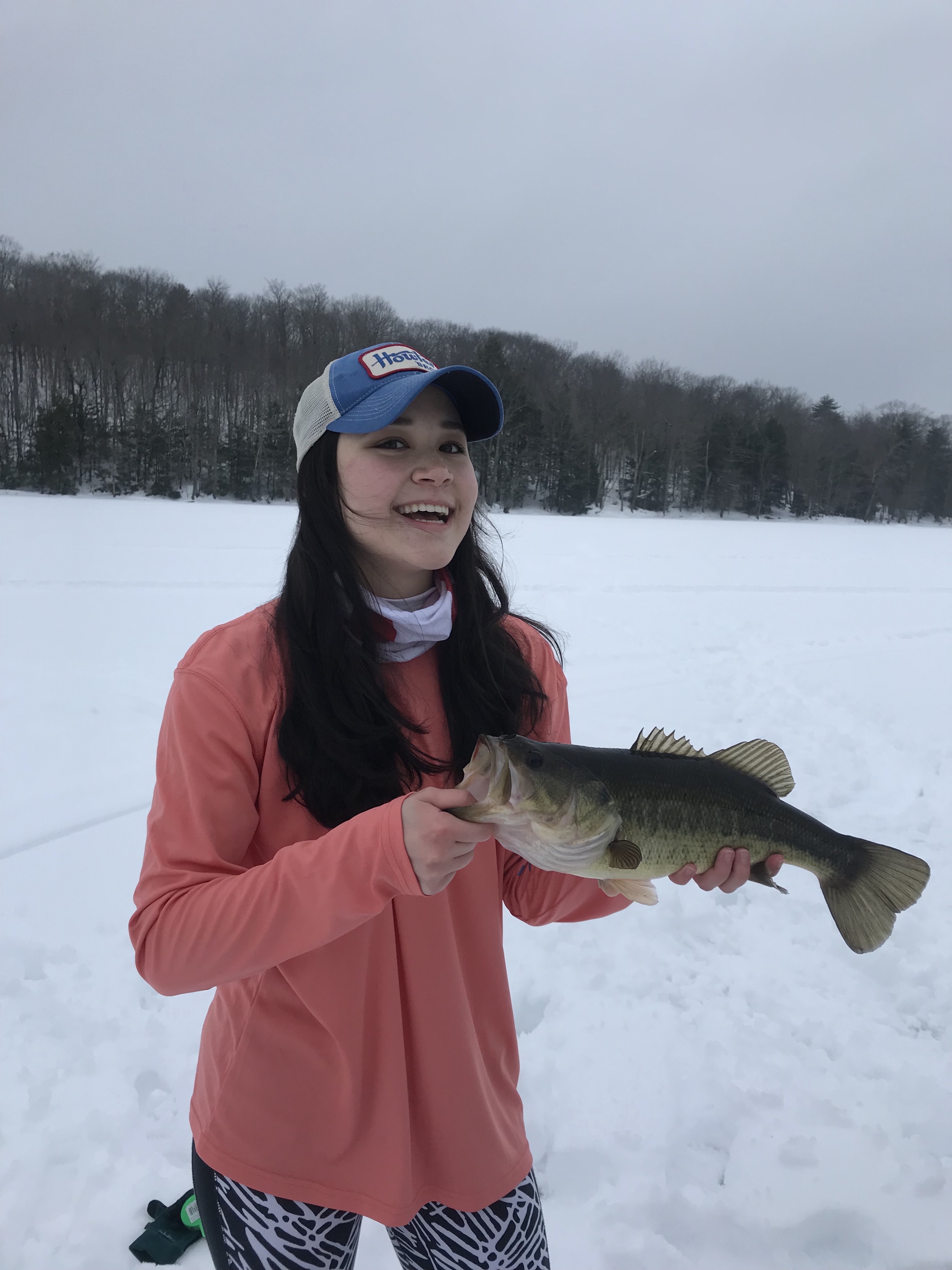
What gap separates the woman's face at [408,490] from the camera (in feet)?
5.28

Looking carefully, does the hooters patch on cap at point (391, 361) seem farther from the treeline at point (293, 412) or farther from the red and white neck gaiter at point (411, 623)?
the treeline at point (293, 412)

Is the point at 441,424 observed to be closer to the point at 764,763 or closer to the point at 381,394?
the point at 381,394

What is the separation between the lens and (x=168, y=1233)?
2336 mm

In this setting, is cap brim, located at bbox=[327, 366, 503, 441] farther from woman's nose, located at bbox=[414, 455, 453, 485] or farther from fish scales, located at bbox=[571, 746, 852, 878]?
fish scales, located at bbox=[571, 746, 852, 878]

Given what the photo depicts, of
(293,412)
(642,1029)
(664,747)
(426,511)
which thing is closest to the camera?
(426,511)

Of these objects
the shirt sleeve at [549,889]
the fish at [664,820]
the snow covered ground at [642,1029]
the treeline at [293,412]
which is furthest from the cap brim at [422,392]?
the treeline at [293,412]

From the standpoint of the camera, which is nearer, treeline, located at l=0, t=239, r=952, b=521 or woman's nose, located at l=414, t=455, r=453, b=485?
woman's nose, located at l=414, t=455, r=453, b=485

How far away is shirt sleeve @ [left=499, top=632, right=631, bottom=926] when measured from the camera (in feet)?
6.20

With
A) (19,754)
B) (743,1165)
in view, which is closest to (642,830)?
(743,1165)

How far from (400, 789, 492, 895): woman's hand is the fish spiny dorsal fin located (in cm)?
84

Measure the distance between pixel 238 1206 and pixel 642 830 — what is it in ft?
3.88

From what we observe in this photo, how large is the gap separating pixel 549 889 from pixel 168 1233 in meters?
1.77

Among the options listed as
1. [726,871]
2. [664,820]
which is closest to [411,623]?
[664,820]

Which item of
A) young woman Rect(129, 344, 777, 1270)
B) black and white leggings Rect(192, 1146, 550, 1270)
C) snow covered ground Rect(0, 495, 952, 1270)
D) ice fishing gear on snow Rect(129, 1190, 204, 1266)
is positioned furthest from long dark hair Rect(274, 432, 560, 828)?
snow covered ground Rect(0, 495, 952, 1270)
